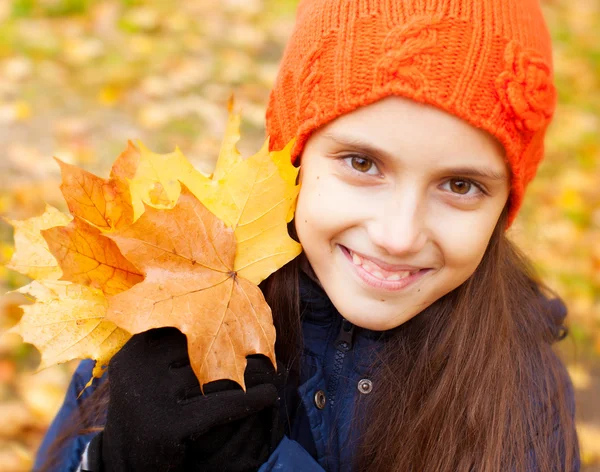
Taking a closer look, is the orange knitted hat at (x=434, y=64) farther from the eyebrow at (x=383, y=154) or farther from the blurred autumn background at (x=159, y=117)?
the blurred autumn background at (x=159, y=117)

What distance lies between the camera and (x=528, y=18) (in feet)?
4.98

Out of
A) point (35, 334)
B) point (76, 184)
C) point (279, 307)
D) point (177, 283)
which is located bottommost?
point (279, 307)

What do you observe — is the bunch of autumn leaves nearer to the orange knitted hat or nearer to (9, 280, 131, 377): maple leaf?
(9, 280, 131, 377): maple leaf

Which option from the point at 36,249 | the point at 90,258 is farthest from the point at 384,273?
the point at 36,249

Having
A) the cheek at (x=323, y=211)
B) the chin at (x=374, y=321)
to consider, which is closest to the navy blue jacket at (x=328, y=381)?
the chin at (x=374, y=321)

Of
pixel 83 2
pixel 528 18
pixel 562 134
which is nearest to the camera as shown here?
pixel 528 18

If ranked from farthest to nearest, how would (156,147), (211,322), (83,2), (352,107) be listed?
(83,2) < (156,147) < (352,107) < (211,322)

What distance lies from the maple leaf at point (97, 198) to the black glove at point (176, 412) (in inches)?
9.6

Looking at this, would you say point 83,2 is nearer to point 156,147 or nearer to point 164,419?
point 156,147

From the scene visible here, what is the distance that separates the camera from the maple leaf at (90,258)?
4.27ft

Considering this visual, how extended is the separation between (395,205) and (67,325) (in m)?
0.68

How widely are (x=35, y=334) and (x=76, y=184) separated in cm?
30

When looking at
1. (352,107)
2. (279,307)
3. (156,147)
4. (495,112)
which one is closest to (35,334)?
(279,307)

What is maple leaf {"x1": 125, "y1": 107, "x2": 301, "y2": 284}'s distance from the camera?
1392 mm
